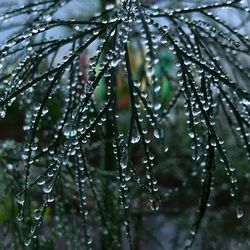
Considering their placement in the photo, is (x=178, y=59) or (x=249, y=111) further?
(x=249, y=111)

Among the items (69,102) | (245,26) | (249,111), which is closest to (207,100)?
(249,111)

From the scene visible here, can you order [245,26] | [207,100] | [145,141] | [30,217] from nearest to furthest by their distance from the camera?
[145,141], [207,100], [30,217], [245,26]

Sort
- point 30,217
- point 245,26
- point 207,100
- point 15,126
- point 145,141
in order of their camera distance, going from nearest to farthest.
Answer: point 145,141, point 207,100, point 30,217, point 245,26, point 15,126

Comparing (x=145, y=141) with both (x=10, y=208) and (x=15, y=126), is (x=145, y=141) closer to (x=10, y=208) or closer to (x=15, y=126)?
(x=10, y=208)

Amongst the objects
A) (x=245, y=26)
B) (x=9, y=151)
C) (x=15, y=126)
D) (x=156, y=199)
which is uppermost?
(x=15, y=126)

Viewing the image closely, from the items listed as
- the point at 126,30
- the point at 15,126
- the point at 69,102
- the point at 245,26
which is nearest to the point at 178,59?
the point at 126,30

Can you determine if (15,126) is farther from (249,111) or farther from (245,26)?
(249,111)

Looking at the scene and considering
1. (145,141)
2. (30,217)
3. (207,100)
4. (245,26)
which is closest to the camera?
(145,141)

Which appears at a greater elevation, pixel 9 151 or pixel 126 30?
pixel 9 151

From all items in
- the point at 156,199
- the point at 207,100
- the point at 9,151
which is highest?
the point at 9,151
